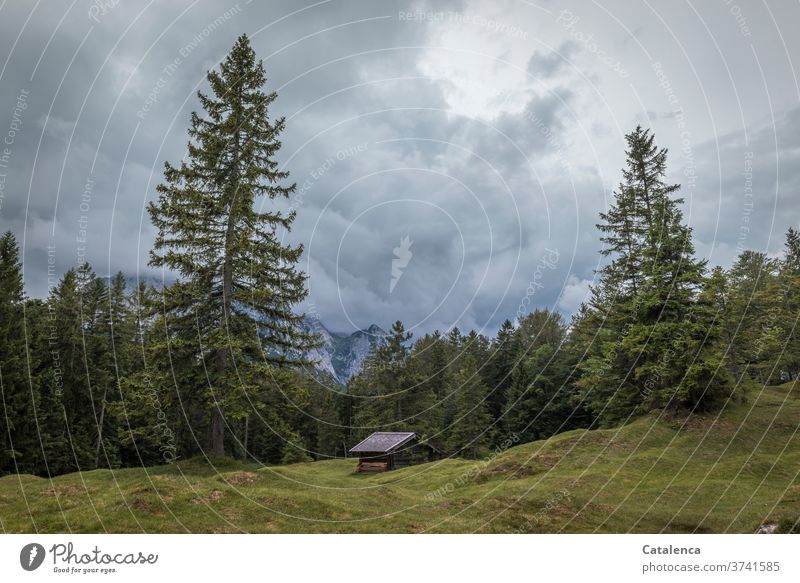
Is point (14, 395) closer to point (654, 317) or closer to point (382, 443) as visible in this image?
point (382, 443)

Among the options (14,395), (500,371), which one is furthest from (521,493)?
(500,371)

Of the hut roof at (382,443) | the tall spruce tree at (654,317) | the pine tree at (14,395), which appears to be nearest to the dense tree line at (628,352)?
the tall spruce tree at (654,317)

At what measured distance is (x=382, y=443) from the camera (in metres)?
43.9

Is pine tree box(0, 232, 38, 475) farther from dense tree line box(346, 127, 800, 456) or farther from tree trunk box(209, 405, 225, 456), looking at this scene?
dense tree line box(346, 127, 800, 456)

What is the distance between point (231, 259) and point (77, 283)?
42.0m

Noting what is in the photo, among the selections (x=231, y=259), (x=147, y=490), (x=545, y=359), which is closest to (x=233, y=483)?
(x=147, y=490)

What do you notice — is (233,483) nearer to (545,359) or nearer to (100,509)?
(100,509)

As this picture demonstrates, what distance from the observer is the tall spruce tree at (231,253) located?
73.1 feet

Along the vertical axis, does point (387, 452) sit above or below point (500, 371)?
below

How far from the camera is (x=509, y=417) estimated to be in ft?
205

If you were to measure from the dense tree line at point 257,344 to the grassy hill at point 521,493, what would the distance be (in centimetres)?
259

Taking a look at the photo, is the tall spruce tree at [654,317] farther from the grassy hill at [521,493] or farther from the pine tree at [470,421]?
the pine tree at [470,421]

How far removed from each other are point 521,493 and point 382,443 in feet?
80.7

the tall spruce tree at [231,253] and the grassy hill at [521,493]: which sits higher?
the tall spruce tree at [231,253]
